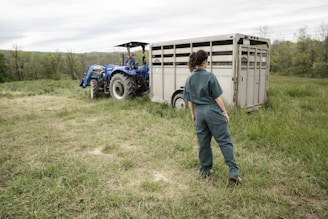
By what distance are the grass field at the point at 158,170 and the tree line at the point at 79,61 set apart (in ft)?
102

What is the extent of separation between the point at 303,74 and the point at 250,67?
31.8m

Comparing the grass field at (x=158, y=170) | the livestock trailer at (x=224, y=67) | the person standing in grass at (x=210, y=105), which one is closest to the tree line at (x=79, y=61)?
the livestock trailer at (x=224, y=67)

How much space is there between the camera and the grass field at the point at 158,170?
103 inches

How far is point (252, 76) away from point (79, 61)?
1523 inches

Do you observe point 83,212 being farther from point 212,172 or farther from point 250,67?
point 250,67

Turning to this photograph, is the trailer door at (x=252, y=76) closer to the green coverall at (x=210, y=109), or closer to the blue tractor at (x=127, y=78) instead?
the green coverall at (x=210, y=109)

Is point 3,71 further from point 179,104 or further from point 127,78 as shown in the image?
point 179,104

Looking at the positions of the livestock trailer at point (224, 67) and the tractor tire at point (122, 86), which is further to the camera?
the tractor tire at point (122, 86)

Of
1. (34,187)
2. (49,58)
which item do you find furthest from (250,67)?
(49,58)

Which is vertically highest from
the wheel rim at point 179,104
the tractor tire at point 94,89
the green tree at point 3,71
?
the green tree at point 3,71

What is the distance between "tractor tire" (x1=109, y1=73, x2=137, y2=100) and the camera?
869cm

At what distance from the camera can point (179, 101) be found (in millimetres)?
7215

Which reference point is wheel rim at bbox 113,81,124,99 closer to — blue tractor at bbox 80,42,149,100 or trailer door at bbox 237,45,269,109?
blue tractor at bbox 80,42,149,100

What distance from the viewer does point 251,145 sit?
437cm
